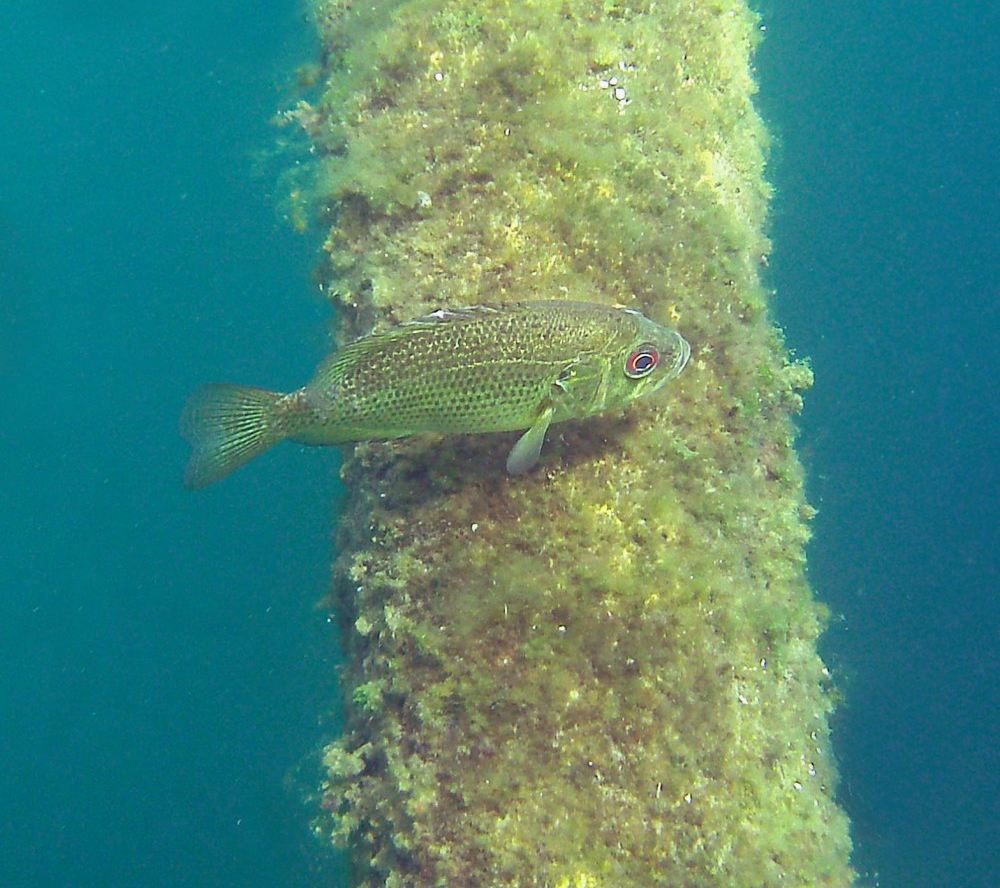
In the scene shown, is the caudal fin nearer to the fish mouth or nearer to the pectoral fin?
the pectoral fin

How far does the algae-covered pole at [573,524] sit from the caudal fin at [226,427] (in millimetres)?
843

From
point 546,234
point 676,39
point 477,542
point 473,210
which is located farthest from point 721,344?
point 676,39

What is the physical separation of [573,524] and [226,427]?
205 cm

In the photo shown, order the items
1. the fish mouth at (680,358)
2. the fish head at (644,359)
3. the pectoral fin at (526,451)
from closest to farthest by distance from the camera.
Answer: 1. the pectoral fin at (526,451)
2. the fish head at (644,359)
3. the fish mouth at (680,358)

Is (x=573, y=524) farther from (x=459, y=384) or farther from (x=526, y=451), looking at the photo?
(x=459, y=384)

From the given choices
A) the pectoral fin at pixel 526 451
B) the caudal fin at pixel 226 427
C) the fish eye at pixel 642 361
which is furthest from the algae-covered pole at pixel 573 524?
the caudal fin at pixel 226 427

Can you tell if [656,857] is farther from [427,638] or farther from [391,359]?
[391,359]

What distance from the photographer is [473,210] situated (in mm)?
5125

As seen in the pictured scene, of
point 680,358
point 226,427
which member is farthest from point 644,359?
point 226,427

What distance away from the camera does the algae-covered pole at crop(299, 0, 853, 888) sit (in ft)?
12.8

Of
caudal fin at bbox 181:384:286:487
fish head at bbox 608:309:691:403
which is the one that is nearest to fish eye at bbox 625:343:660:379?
fish head at bbox 608:309:691:403

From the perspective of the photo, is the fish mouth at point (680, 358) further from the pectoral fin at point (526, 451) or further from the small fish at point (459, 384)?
the pectoral fin at point (526, 451)

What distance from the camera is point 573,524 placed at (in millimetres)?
4211

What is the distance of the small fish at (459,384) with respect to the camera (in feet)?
12.8
